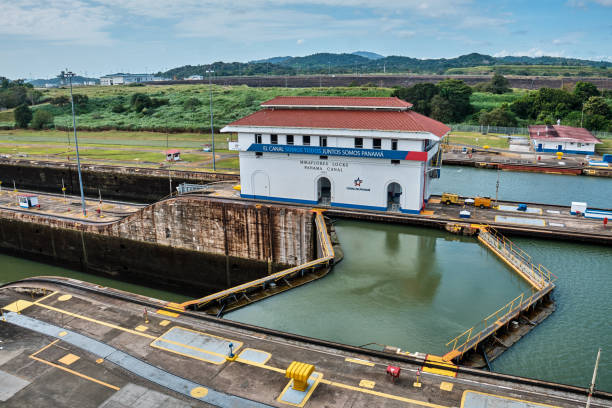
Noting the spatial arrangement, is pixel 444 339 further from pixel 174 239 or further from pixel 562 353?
pixel 174 239

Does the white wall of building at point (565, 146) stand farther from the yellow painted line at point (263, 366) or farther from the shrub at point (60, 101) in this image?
the shrub at point (60, 101)

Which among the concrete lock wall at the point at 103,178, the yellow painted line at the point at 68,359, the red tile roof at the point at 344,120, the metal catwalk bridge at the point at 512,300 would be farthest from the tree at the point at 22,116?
Result: the metal catwalk bridge at the point at 512,300

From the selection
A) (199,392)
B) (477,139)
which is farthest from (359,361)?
(477,139)

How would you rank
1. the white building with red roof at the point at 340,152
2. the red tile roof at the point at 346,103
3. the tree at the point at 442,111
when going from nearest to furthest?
the white building with red roof at the point at 340,152, the red tile roof at the point at 346,103, the tree at the point at 442,111

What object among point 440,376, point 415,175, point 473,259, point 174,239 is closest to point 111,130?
point 174,239

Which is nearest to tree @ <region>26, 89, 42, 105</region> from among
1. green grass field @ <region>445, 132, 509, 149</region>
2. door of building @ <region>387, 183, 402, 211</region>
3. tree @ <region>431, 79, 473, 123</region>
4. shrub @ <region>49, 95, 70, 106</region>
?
shrub @ <region>49, 95, 70, 106</region>

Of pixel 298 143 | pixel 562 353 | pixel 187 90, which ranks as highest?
pixel 187 90
